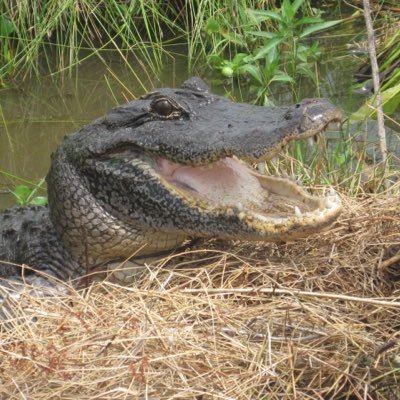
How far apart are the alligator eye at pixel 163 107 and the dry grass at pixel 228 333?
0.62 meters

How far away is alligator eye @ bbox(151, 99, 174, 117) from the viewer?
13.9ft

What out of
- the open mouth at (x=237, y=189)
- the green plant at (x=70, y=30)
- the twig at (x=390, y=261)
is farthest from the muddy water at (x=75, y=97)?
the twig at (x=390, y=261)

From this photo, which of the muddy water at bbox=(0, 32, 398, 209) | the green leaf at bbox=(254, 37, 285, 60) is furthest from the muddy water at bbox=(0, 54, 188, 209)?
the green leaf at bbox=(254, 37, 285, 60)

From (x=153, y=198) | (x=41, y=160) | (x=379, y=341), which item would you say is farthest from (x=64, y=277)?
(x=41, y=160)

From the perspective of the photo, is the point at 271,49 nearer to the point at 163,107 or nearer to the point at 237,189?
the point at 163,107

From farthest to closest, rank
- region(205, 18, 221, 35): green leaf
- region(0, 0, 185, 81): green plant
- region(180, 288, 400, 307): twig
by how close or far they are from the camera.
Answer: region(0, 0, 185, 81): green plant
region(205, 18, 221, 35): green leaf
region(180, 288, 400, 307): twig

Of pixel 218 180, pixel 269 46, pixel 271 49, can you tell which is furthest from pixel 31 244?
pixel 271 49

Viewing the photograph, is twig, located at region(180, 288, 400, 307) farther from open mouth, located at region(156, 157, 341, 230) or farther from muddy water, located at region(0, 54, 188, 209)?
muddy water, located at region(0, 54, 188, 209)

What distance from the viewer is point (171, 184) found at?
4.11m

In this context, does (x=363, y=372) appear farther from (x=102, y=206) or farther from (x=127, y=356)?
(x=102, y=206)

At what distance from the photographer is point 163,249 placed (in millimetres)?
4316

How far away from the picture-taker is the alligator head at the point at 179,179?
382cm

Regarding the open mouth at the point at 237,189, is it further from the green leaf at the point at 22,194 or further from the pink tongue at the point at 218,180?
the green leaf at the point at 22,194

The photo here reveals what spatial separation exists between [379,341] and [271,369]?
44 centimetres
